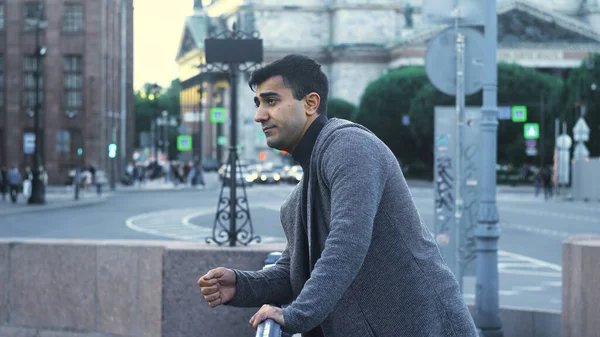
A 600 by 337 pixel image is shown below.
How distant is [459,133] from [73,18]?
5108cm

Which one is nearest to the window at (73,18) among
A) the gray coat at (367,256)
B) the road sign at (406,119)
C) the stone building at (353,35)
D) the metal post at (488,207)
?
the road sign at (406,119)

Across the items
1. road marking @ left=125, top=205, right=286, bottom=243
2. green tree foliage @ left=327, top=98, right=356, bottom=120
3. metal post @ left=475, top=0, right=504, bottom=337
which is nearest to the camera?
metal post @ left=475, top=0, right=504, bottom=337

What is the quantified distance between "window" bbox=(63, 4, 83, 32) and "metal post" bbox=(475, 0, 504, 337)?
50.8 m

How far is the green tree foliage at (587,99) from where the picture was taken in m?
73.6

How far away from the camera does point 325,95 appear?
13.2 ft

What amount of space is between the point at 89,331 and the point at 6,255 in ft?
2.75

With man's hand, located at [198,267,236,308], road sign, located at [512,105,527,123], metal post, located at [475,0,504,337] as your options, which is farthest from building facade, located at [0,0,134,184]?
man's hand, located at [198,267,236,308]

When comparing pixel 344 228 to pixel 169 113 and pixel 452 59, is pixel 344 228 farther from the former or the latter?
pixel 169 113

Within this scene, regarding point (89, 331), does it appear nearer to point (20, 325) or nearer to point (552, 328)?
point (20, 325)

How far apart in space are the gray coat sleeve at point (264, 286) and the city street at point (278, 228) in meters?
9.36

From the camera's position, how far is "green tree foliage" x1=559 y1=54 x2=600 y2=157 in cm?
7356

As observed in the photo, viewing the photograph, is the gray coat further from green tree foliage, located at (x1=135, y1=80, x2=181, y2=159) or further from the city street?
green tree foliage, located at (x1=135, y1=80, x2=181, y2=159)

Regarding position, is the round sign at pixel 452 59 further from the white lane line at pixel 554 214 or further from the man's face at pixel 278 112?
the white lane line at pixel 554 214

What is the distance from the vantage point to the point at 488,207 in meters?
10.8
